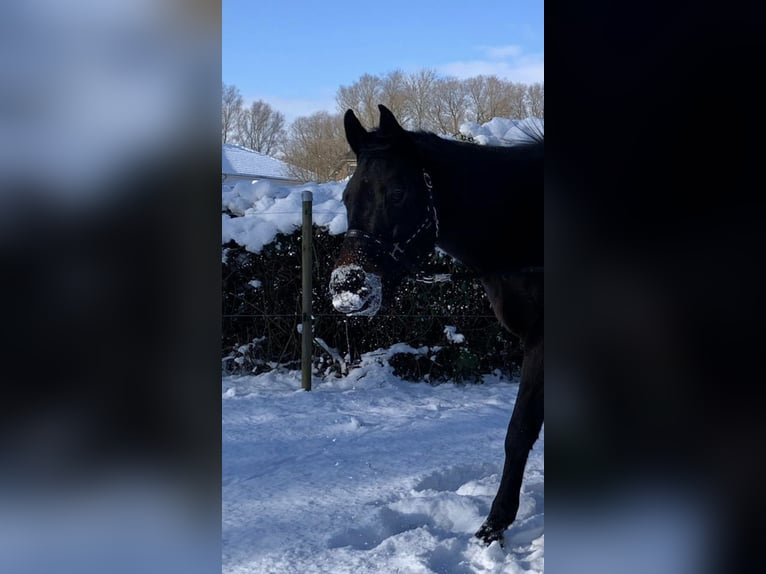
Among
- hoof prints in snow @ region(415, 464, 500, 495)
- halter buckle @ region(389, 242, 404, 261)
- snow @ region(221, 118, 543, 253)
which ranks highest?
snow @ region(221, 118, 543, 253)

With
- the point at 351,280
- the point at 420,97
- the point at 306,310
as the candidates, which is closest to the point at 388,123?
the point at 351,280

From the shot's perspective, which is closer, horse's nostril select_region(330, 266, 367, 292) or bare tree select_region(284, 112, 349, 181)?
horse's nostril select_region(330, 266, 367, 292)

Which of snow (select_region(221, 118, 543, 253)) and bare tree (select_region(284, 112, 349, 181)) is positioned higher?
bare tree (select_region(284, 112, 349, 181))

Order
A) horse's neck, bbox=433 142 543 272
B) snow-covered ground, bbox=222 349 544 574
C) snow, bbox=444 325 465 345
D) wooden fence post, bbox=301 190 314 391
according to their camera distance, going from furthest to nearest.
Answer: snow, bbox=444 325 465 345
wooden fence post, bbox=301 190 314 391
horse's neck, bbox=433 142 543 272
snow-covered ground, bbox=222 349 544 574

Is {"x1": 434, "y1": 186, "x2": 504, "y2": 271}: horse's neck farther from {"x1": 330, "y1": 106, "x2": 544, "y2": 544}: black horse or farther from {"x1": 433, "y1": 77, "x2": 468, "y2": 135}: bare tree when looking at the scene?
{"x1": 433, "y1": 77, "x2": 468, "y2": 135}: bare tree

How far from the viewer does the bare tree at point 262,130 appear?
2922 cm

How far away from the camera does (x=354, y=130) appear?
3141 millimetres

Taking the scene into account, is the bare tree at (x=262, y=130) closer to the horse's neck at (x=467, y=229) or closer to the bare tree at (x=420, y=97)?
the bare tree at (x=420, y=97)

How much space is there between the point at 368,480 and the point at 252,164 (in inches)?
809

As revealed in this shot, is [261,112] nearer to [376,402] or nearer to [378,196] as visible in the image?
[376,402]

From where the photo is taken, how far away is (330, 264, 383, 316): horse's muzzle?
2.87 metres

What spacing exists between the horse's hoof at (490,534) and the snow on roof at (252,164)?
754 inches
